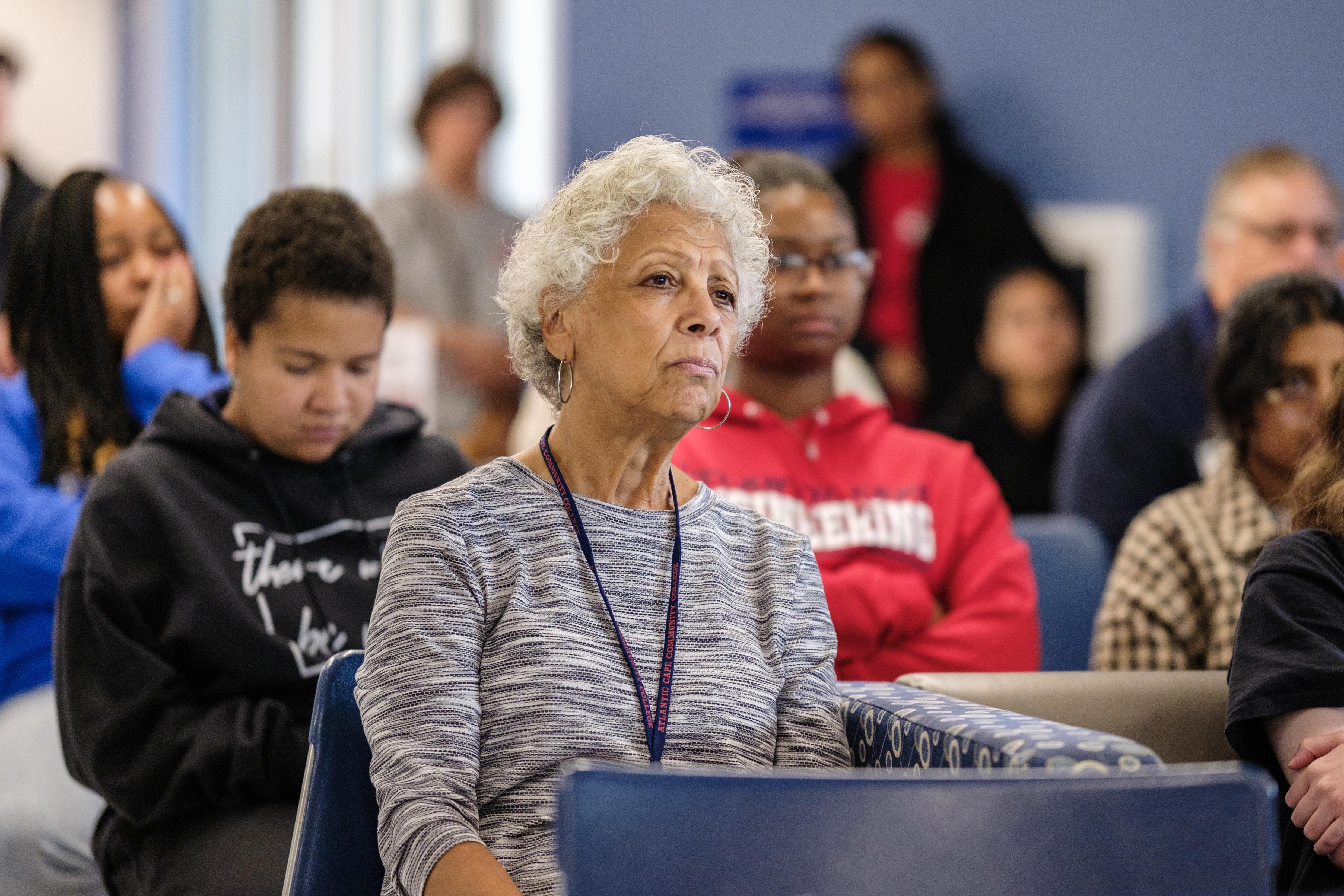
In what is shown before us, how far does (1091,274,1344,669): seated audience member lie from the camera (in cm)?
217

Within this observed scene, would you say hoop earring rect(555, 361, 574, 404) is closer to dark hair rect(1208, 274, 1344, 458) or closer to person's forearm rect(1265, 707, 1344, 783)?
person's forearm rect(1265, 707, 1344, 783)

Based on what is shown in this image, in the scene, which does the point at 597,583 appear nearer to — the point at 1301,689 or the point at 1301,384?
the point at 1301,689

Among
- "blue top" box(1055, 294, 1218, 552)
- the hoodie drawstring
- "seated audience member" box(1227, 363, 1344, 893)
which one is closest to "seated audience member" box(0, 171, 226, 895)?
the hoodie drawstring

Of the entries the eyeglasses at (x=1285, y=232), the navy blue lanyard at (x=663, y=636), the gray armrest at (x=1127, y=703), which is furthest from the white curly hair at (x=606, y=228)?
the eyeglasses at (x=1285, y=232)

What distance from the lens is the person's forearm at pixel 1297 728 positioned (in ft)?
4.90

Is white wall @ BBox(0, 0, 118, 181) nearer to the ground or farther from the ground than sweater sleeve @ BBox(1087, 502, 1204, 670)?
farther from the ground

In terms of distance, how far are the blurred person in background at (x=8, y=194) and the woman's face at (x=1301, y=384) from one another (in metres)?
2.11

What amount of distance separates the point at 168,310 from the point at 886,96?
2961mm

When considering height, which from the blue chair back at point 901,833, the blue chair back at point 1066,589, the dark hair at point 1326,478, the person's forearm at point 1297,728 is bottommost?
the blue chair back at point 1066,589

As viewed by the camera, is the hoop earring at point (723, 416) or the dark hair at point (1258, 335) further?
the dark hair at point (1258, 335)

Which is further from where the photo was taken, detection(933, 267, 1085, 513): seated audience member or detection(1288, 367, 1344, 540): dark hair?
detection(933, 267, 1085, 513): seated audience member

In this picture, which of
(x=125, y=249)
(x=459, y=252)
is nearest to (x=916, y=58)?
(x=459, y=252)

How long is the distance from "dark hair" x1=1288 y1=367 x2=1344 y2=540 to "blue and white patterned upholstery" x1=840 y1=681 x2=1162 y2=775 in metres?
0.46

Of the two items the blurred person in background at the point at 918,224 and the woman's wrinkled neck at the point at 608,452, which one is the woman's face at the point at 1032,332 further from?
the woman's wrinkled neck at the point at 608,452
